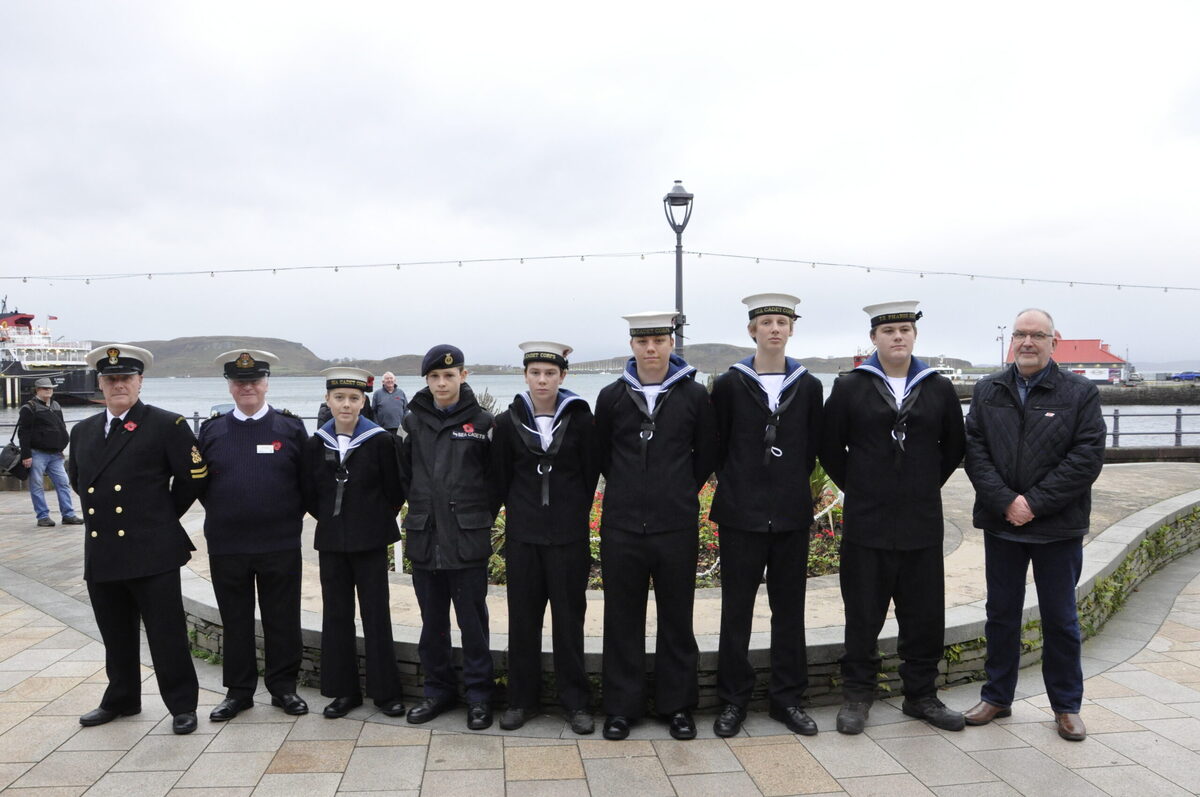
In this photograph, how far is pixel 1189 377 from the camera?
304ft

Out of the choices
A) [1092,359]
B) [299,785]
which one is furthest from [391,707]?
[1092,359]

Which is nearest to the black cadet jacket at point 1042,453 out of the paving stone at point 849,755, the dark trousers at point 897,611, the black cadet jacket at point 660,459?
the dark trousers at point 897,611

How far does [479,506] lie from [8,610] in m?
4.39

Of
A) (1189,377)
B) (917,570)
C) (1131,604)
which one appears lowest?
(1189,377)

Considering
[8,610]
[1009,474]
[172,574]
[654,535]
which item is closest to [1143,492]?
[1009,474]

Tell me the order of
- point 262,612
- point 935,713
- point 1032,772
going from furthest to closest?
point 262,612, point 935,713, point 1032,772

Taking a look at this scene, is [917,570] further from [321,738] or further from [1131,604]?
[1131,604]

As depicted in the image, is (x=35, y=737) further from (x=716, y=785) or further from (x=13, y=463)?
(x=13, y=463)

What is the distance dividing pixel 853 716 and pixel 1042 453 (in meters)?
1.47

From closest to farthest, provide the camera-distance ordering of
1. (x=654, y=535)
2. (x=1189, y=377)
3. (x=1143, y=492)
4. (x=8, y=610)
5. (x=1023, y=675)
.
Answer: (x=654, y=535)
(x=1023, y=675)
(x=8, y=610)
(x=1143, y=492)
(x=1189, y=377)

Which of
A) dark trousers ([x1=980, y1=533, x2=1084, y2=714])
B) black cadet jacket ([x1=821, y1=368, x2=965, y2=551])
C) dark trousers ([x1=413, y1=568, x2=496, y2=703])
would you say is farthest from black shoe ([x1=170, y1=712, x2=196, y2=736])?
dark trousers ([x1=980, y1=533, x2=1084, y2=714])

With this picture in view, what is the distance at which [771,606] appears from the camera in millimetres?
3688

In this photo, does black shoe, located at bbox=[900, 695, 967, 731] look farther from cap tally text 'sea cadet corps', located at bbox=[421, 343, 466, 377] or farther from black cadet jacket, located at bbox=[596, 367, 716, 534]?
cap tally text 'sea cadet corps', located at bbox=[421, 343, 466, 377]

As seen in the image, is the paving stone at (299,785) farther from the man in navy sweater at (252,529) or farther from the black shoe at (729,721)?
the black shoe at (729,721)
